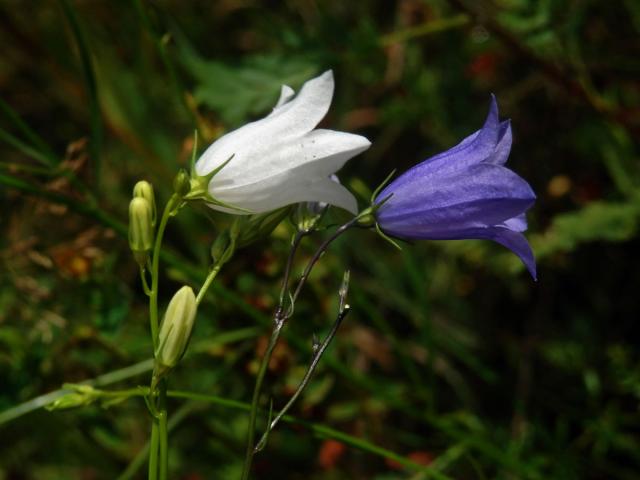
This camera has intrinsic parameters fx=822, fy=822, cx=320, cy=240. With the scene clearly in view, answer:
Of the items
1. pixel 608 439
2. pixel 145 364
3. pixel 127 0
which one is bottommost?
pixel 608 439

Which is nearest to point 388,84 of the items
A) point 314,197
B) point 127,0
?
point 127,0

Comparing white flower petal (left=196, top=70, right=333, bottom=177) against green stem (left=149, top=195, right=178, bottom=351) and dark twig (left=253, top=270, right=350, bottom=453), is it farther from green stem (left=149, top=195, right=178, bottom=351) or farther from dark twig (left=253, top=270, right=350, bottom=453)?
dark twig (left=253, top=270, right=350, bottom=453)

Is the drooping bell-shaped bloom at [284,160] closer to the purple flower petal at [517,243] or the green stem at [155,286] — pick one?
the green stem at [155,286]

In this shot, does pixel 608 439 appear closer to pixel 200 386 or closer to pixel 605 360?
pixel 605 360

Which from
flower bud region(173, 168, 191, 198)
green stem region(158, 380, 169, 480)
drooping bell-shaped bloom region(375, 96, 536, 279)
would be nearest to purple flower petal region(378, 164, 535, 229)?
drooping bell-shaped bloom region(375, 96, 536, 279)

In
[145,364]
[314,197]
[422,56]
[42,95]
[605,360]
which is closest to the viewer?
[314,197]

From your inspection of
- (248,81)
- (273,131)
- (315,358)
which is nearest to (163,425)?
(315,358)
